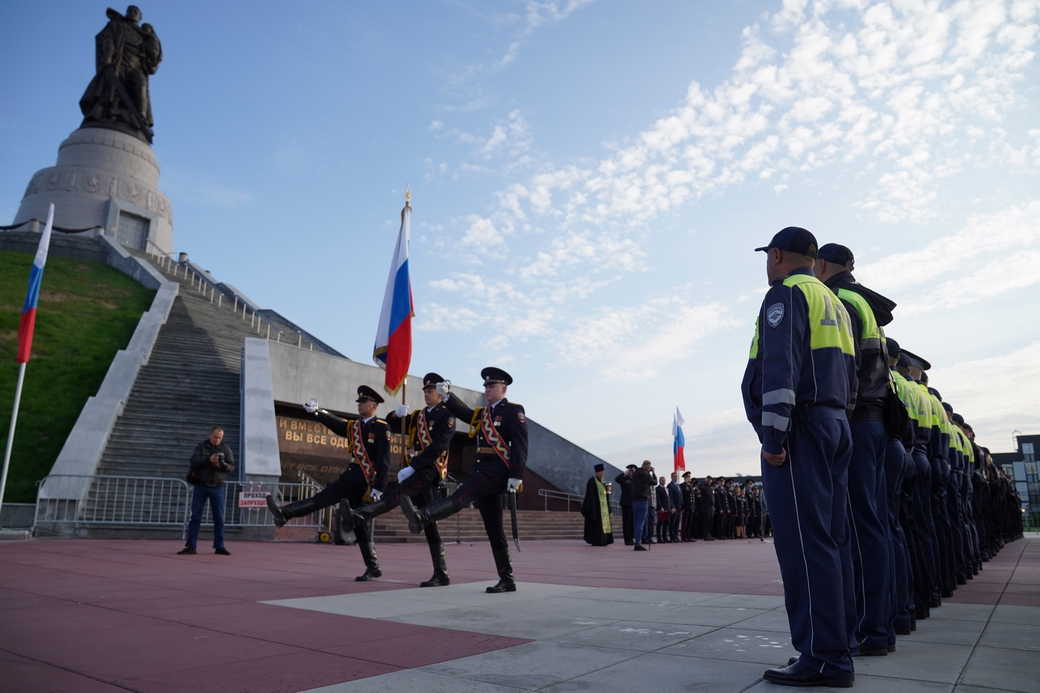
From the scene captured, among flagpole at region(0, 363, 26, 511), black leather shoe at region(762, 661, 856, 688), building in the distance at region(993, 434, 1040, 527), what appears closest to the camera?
black leather shoe at region(762, 661, 856, 688)

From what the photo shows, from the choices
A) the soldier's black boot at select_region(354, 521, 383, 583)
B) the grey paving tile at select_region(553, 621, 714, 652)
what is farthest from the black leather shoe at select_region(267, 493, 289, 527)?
the grey paving tile at select_region(553, 621, 714, 652)

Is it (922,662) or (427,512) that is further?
(427,512)

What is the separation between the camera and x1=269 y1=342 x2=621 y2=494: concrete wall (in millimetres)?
23031

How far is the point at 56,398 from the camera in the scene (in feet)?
58.4

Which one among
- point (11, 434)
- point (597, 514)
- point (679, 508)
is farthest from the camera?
point (679, 508)

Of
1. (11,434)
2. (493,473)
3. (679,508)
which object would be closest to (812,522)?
(493,473)

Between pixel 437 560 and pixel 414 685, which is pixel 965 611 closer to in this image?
pixel 437 560

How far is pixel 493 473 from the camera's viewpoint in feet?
21.8

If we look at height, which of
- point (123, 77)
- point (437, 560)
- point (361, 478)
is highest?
point (123, 77)

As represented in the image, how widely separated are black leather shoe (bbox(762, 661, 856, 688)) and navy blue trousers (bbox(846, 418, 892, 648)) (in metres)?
0.87

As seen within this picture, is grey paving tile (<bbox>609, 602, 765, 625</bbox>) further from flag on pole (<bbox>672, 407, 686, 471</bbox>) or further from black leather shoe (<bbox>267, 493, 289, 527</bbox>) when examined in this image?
flag on pole (<bbox>672, 407, 686, 471</bbox>)

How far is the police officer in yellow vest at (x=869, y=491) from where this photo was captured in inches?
151

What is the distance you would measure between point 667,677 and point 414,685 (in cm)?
107

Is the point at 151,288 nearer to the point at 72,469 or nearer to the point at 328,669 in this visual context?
the point at 72,469
